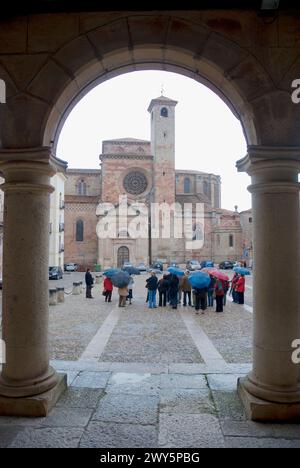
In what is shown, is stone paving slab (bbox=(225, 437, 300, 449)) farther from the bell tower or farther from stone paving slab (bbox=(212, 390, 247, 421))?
the bell tower

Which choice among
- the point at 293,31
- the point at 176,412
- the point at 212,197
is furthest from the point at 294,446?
the point at 212,197

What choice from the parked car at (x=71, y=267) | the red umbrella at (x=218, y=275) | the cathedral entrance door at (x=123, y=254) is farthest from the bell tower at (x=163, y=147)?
the red umbrella at (x=218, y=275)

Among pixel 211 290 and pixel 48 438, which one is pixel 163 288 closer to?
pixel 211 290

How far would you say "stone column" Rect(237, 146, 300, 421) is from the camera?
3678 mm

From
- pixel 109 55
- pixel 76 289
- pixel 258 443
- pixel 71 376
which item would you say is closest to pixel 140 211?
pixel 76 289

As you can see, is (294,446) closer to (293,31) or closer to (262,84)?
(262,84)

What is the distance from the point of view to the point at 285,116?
12.3 feet

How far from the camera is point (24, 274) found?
3826mm

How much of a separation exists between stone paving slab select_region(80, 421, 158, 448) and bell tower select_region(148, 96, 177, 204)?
44.1 m

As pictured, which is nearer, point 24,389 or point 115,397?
point 24,389

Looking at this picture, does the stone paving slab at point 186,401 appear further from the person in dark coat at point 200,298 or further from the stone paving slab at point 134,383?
the person in dark coat at point 200,298

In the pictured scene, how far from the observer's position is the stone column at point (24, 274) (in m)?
3.80

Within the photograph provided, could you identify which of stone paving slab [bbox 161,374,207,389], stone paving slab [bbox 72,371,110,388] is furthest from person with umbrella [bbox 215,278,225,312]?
stone paving slab [bbox 72,371,110,388]
